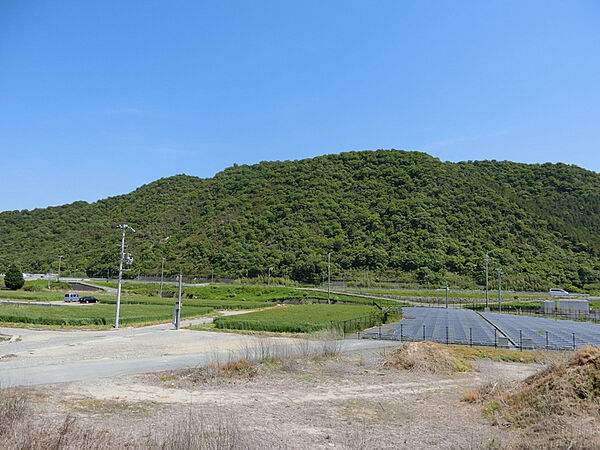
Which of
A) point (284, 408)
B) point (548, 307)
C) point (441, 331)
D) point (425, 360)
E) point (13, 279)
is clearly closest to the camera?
point (284, 408)

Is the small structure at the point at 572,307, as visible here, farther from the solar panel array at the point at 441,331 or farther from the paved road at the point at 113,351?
the paved road at the point at 113,351

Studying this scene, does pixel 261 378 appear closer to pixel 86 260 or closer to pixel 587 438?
pixel 587 438

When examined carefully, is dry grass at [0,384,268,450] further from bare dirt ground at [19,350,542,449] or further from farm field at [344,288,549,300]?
farm field at [344,288,549,300]

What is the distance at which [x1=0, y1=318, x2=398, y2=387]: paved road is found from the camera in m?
17.0

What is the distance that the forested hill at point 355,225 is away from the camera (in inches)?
3797

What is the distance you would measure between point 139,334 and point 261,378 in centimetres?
1840

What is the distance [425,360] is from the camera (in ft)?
62.0

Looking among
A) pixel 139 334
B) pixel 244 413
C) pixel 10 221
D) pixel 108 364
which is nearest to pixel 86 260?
pixel 10 221

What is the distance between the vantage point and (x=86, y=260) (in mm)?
120438

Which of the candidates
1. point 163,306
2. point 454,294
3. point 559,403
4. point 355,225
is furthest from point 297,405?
point 355,225

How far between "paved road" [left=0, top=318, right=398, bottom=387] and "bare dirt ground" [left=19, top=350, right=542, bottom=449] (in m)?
1.88

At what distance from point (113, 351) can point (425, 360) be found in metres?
16.0

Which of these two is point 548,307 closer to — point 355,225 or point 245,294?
point 245,294

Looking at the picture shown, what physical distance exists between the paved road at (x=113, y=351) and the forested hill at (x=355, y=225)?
6883 centimetres
